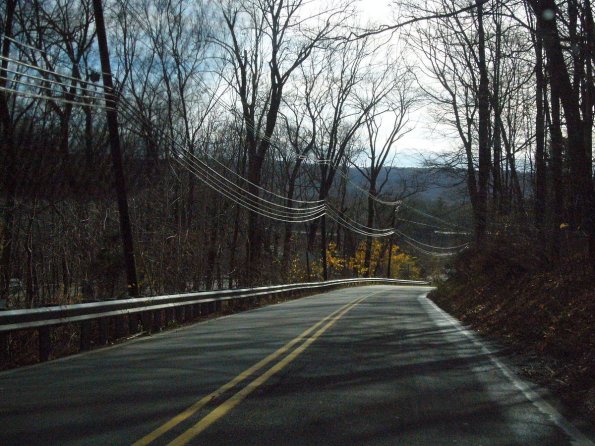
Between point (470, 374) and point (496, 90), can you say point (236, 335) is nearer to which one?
point (470, 374)

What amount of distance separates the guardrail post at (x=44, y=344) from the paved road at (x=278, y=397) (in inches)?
23.3

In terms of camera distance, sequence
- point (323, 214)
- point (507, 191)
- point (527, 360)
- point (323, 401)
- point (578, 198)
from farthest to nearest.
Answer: point (323, 214), point (507, 191), point (578, 198), point (527, 360), point (323, 401)

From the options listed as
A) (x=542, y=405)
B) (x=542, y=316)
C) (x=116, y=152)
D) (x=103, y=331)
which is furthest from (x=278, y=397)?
(x=116, y=152)

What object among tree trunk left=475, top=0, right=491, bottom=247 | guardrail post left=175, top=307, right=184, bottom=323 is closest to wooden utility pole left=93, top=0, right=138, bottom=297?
guardrail post left=175, top=307, right=184, bottom=323

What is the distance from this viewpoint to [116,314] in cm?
1250

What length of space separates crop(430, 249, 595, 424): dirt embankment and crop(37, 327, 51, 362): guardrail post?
23.8 feet

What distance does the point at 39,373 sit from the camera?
28.6 feet

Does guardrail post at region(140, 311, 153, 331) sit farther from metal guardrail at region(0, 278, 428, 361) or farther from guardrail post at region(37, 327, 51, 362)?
guardrail post at region(37, 327, 51, 362)

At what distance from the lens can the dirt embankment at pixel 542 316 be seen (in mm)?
8414

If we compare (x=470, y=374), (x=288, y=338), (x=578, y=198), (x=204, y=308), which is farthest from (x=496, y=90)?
(x=470, y=374)

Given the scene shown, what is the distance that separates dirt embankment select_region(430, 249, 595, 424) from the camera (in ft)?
27.6

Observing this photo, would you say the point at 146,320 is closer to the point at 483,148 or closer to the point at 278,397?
the point at 278,397

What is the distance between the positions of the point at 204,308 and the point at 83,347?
782 cm

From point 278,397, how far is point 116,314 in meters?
6.33
